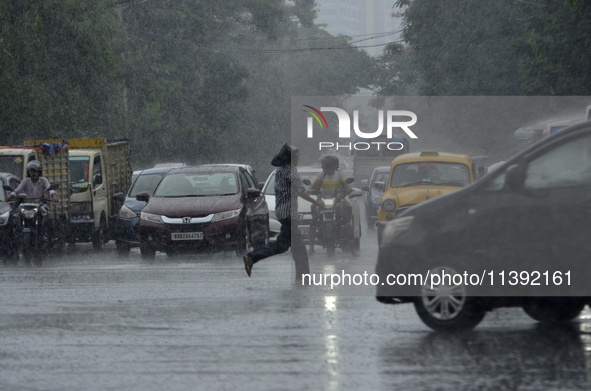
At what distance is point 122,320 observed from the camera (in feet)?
42.8

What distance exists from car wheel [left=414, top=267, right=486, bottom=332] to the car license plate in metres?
11.2

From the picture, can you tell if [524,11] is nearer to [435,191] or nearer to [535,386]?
[435,191]

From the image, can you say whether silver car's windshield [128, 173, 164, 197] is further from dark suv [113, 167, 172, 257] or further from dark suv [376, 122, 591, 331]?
dark suv [376, 122, 591, 331]

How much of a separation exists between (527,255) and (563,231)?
0.35 meters

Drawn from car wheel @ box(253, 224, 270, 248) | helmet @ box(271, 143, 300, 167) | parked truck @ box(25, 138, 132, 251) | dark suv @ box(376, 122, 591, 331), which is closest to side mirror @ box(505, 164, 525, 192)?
dark suv @ box(376, 122, 591, 331)

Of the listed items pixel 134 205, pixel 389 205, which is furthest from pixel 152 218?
pixel 134 205

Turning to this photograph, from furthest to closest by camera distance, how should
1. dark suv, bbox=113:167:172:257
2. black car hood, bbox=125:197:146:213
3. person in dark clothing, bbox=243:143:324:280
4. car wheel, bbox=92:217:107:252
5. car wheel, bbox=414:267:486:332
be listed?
car wheel, bbox=92:217:107:252 < black car hood, bbox=125:197:146:213 < dark suv, bbox=113:167:172:257 < person in dark clothing, bbox=243:143:324:280 < car wheel, bbox=414:267:486:332

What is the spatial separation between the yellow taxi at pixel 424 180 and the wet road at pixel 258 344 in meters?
6.63

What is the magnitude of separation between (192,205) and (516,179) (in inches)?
487

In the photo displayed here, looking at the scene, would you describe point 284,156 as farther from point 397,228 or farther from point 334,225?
point 334,225

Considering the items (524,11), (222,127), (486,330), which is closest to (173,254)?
(486,330)

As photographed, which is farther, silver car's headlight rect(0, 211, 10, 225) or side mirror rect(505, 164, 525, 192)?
silver car's headlight rect(0, 211, 10, 225)

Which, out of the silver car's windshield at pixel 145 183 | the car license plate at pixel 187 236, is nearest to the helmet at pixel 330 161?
the car license plate at pixel 187 236

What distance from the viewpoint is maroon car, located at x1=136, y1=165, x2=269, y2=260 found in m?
22.7
